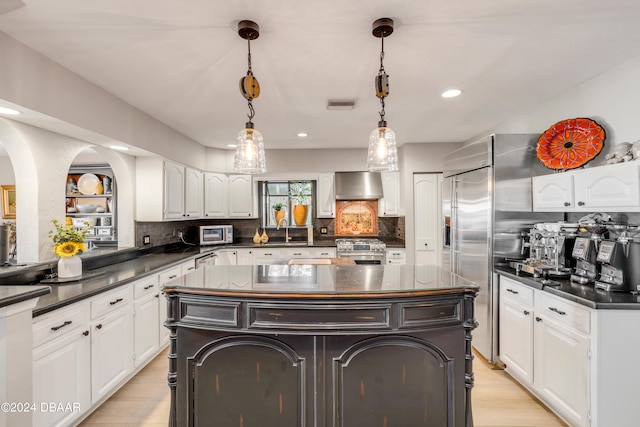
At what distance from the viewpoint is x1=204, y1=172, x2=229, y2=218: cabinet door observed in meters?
5.06

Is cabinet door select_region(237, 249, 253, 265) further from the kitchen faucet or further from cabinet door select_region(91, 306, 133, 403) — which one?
cabinet door select_region(91, 306, 133, 403)

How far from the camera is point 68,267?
251 centimetres

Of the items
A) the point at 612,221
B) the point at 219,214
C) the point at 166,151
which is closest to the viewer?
the point at 612,221

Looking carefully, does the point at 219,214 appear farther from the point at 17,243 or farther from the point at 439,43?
the point at 439,43

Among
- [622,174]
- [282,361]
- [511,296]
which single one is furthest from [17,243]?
[622,174]

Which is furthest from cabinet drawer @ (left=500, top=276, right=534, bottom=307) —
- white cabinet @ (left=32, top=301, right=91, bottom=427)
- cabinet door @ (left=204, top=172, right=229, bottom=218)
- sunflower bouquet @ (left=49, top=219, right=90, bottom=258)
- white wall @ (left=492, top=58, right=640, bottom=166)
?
cabinet door @ (left=204, top=172, right=229, bottom=218)

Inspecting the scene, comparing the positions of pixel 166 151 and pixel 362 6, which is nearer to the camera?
pixel 362 6

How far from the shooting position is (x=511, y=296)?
272cm

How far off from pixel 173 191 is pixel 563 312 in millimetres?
4181

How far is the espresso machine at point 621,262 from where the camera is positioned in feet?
6.67

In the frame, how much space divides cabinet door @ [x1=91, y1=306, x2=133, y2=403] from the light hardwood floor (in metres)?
0.17

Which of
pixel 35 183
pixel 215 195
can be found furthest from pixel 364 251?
pixel 35 183

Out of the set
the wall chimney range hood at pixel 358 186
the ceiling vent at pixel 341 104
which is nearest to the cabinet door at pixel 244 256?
the wall chimney range hood at pixel 358 186

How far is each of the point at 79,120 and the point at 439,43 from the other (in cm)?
270
